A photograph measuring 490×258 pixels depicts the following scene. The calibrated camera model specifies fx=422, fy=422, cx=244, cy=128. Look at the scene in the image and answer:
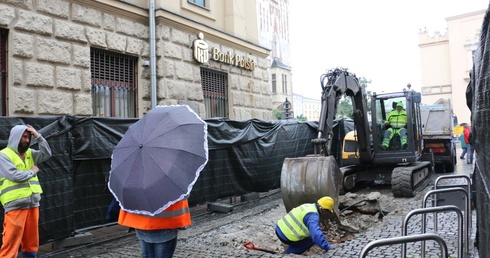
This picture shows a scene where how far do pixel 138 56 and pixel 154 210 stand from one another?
792 centimetres

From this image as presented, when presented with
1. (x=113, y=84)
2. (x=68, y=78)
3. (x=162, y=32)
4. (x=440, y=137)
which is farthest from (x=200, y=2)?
(x=440, y=137)

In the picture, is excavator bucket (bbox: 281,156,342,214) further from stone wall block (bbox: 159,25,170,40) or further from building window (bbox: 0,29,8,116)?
building window (bbox: 0,29,8,116)

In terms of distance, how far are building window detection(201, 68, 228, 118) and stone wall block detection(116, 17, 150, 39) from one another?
238 centimetres

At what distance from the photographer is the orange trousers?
16.6ft

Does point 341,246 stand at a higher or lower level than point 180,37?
lower

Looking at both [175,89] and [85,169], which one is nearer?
[85,169]

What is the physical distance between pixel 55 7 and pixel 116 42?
63.5 inches

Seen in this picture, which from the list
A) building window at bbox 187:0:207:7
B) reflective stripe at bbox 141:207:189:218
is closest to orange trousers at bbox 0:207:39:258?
reflective stripe at bbox 141:207:189:218

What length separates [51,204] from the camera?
6516 millimetres

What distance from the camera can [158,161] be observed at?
358 centimetres

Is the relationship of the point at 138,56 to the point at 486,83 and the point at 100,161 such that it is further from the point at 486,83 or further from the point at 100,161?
the point at 486,83

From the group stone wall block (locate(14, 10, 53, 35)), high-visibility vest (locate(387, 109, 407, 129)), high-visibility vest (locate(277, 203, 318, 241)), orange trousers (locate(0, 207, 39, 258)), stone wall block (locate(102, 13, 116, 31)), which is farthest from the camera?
high-visibility vest (locate(387, 109, 407, 129))

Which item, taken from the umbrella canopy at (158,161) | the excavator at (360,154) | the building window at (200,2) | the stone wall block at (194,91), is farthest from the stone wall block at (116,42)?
the umbrella canopy at (158,161)

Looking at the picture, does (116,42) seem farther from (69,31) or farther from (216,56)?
(216,56)
